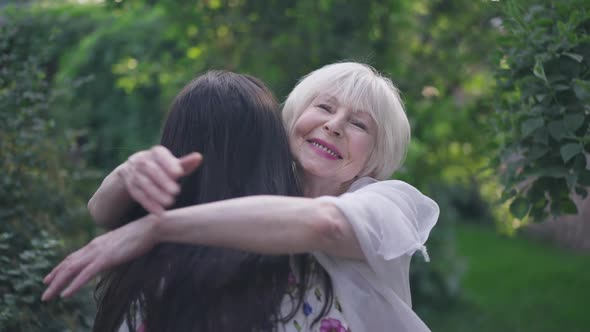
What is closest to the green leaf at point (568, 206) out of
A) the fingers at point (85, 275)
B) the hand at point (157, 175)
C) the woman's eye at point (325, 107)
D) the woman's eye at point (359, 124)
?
the woman's eye at point (359, 124)

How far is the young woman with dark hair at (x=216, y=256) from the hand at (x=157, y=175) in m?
0.28

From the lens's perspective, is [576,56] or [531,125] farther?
[531,125]

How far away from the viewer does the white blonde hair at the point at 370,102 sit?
7.35 feet

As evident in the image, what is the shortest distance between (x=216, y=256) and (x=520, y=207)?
4.80 feet

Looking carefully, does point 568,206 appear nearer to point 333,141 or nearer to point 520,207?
point 520,207

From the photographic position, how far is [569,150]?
2270 mm

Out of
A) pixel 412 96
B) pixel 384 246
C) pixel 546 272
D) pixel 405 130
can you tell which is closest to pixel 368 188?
pixel 384 246

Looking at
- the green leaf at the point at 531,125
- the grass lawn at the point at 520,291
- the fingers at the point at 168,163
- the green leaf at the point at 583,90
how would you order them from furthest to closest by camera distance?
the grass lawn at the point at 520,291, the green leaf at the point at 531,125, the green leaf at the point at 583,90, the fingers at the point at 168,163

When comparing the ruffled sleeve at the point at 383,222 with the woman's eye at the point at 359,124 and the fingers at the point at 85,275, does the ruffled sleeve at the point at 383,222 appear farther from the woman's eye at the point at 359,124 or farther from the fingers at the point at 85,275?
the fingers at the point at 85,275

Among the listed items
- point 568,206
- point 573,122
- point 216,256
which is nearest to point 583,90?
point 573,122

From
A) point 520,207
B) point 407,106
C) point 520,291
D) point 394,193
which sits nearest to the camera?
point 394,193

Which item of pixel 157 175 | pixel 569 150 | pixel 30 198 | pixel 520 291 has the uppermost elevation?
pixel 157 175

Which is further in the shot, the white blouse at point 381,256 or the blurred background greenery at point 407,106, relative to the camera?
the blurred background greenery at point 407,106

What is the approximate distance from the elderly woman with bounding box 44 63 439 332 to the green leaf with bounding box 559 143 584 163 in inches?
21.3
